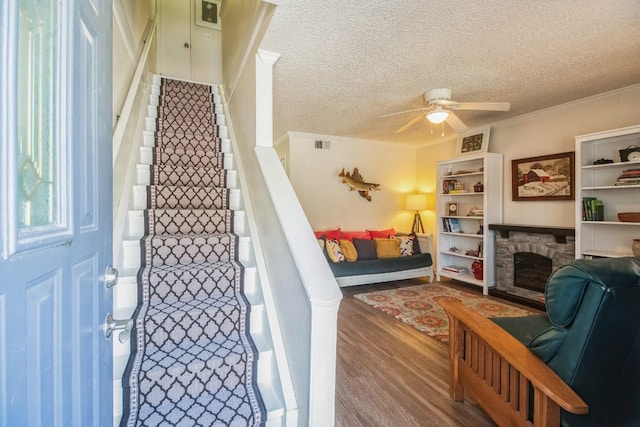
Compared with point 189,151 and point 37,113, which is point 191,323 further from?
point 189,151

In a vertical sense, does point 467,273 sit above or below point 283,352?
below

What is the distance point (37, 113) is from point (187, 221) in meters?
1.64

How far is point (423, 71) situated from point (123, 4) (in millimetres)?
2616

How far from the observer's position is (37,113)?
20.4 inches

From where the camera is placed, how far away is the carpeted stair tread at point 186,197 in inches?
84.7

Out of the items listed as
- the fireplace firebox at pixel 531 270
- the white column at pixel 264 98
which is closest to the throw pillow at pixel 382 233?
the fireplace firebox at pixel 531 270

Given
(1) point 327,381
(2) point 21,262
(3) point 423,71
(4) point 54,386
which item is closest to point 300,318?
(1) point 327,381

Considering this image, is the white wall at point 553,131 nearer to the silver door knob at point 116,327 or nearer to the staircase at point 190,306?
the staircase at point 190,306

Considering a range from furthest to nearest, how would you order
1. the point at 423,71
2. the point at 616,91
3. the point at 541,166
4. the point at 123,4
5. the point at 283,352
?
the point at 541,166 → the point at 616,91 → the point at 423,71 → the point at 123,4 → the point at 283,352

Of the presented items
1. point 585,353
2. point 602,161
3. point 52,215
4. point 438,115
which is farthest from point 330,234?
point 52,215

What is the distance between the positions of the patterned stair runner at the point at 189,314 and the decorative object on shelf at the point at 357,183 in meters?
3.07

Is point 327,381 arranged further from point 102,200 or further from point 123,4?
point 123,4

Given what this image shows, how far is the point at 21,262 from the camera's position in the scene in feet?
1.48

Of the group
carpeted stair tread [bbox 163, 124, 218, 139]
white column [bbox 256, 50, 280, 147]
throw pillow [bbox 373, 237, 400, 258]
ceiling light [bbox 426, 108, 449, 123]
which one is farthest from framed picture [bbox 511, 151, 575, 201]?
carpeted stair tread [bbox 163, 124, 218, 139]
